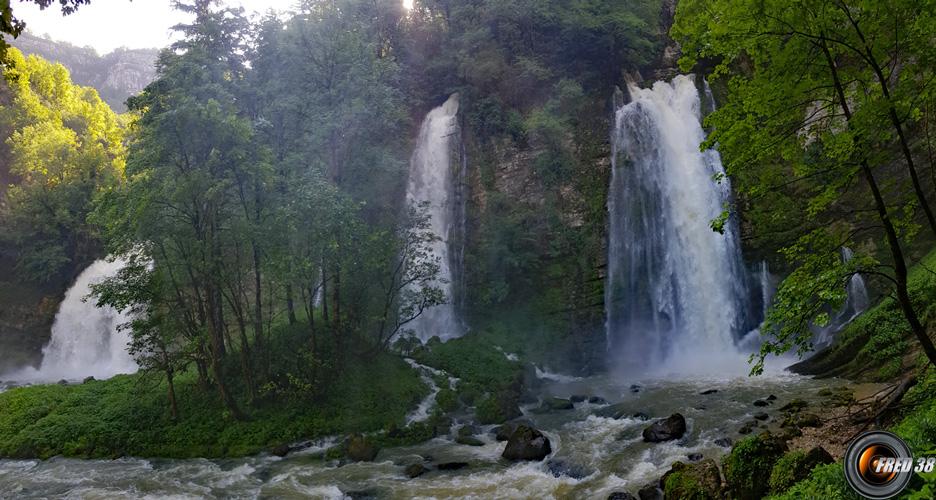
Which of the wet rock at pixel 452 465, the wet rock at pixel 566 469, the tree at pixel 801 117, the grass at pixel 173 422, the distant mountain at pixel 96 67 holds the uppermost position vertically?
the distant mountain at pixel 96 67

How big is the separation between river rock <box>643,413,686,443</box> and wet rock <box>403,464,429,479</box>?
5.62m

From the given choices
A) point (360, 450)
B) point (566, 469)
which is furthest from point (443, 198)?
point (566, 469)

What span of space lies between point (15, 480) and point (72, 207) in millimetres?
26499

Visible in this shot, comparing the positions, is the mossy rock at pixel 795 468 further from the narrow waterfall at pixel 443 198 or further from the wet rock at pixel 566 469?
the narrow waterfall at pixel 443 198

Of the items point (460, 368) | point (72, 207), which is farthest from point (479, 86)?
point (72, 207)

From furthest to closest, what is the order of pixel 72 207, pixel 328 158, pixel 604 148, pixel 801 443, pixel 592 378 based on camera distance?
pixel 72 207 → pixel 604 148 → pixel 592 378 → pixel 328 158 → pixel 801 443

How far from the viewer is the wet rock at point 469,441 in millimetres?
14777

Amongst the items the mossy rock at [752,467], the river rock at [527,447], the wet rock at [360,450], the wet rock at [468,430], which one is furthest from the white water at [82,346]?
the mossy rock at [752,467]

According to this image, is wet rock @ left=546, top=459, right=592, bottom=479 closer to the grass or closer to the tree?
the tree

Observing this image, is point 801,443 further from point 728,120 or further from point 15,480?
point 15,480

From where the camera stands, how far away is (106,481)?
13.2 metres

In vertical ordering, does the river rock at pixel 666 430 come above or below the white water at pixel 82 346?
below

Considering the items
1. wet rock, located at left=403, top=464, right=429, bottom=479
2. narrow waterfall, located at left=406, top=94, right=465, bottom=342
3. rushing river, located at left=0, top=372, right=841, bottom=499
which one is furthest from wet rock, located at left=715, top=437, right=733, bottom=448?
narrow waterfall, located at left=406, top=94, right=465, bottom=342

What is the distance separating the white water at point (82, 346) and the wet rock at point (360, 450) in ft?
65.3
